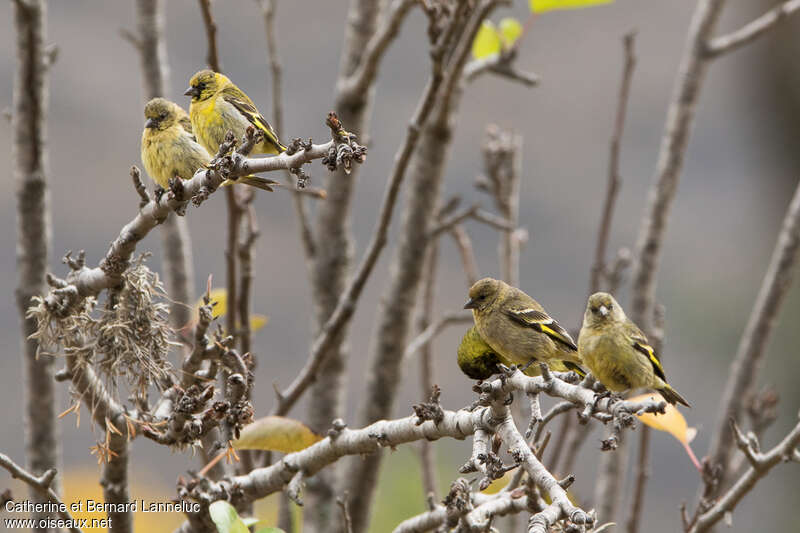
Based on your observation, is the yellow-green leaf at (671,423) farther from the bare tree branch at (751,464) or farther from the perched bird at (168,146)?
the perched bird at (168,146)

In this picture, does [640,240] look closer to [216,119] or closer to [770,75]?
[216,119]

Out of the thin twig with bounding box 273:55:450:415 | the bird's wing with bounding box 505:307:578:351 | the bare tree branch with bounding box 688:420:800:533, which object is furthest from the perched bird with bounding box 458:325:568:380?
the thin twig with bounding box 273:55:450:415

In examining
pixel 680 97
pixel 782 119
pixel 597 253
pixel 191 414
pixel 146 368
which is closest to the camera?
pixel 191 414

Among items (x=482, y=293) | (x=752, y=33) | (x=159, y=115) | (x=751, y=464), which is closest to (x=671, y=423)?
(x=751, y=464)

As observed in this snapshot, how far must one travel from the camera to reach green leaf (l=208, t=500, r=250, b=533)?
1.54 meters

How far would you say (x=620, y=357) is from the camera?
6.89 ft

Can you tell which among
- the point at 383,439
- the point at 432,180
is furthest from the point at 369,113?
Result: the point at 383,439

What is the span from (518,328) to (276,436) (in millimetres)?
656

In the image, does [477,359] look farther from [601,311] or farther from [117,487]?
[117,487]

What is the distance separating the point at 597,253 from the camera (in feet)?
10.8

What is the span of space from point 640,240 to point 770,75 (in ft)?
17.9

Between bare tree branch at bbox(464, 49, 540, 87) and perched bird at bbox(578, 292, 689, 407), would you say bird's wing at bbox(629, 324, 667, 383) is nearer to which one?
perched bird at bbox(578, 292, 689, 407)

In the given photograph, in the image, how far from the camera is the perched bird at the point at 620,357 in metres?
2.09

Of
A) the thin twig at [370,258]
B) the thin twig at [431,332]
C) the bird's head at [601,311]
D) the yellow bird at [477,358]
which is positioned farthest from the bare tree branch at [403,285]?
the yellow bird at [477,358]
